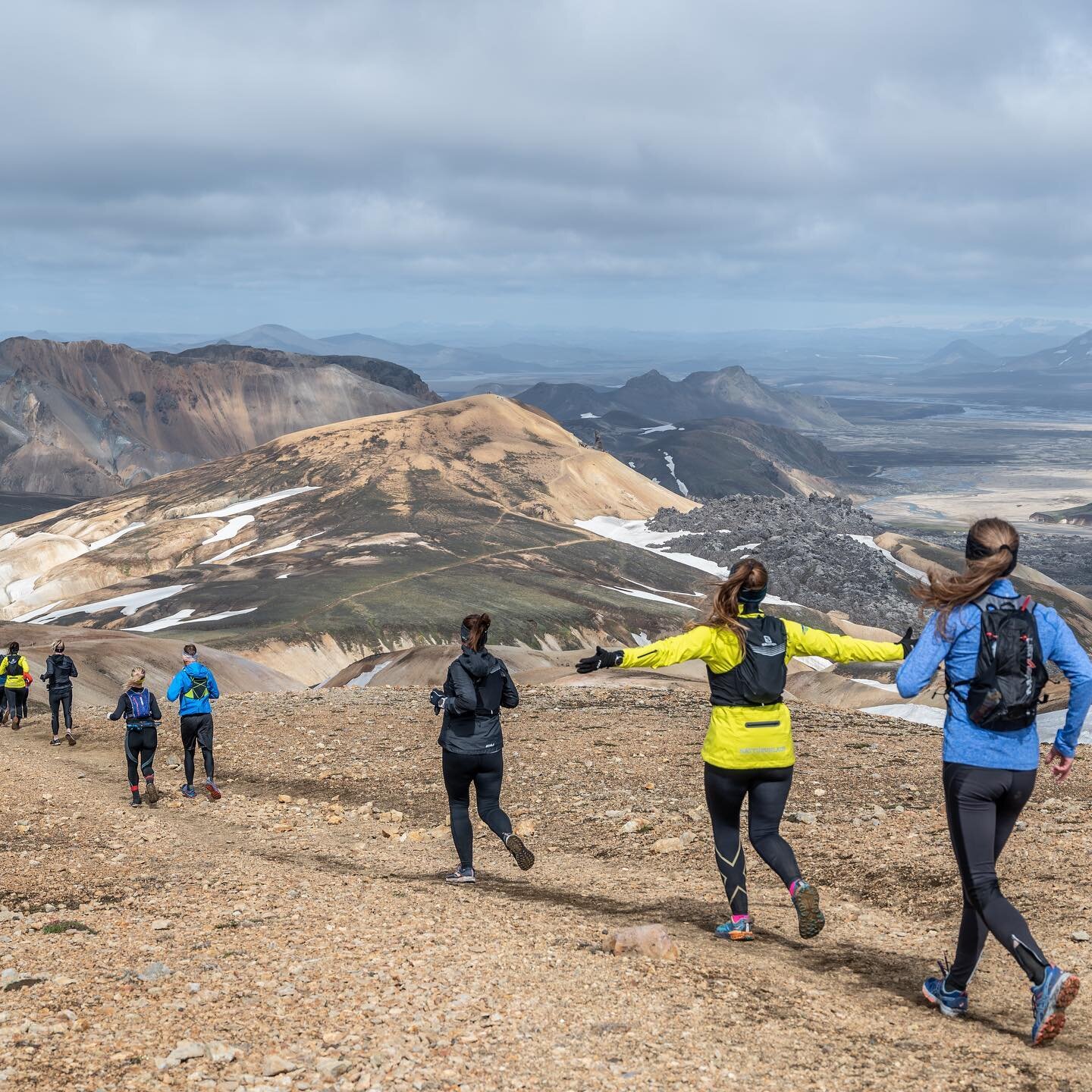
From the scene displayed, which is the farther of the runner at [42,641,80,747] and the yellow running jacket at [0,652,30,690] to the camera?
the yellow running jacket at [0,652,30,690]

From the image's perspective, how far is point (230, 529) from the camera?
132375 mm

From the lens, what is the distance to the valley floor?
6.49m

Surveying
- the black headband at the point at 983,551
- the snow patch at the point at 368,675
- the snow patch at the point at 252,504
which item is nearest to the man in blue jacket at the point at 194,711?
the black headband at the point at 983,551

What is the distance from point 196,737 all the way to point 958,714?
12628mm

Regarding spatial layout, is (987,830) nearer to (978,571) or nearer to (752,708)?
(978,571)

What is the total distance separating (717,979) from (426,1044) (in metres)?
2.14

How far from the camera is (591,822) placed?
46.8 ft

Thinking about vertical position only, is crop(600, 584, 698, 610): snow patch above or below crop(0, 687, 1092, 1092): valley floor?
below

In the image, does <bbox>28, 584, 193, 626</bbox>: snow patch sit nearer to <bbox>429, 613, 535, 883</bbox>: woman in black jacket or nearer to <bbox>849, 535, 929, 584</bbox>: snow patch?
<bbox>429, 613, 535, 883</bbox>: woman in black jacket

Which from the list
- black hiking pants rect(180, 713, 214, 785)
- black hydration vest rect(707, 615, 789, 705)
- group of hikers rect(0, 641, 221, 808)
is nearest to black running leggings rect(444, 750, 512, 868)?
black hydration vest rect(707, 615, 789, 705)

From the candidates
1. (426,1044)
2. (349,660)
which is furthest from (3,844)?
(349,660)

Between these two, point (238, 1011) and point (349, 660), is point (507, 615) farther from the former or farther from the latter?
point (238, 1011)

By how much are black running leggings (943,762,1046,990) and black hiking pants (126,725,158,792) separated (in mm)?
12595

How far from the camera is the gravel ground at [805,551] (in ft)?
390
